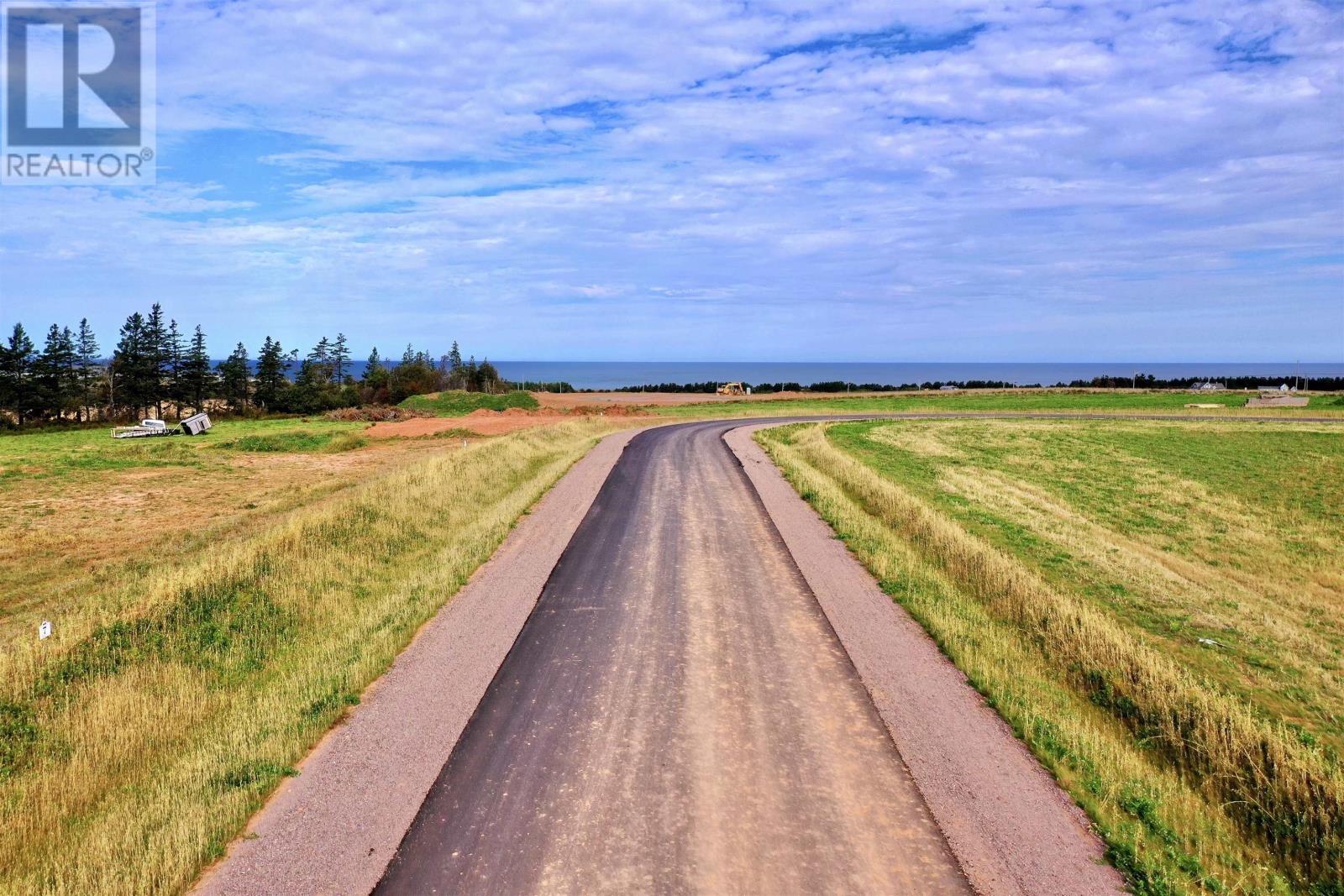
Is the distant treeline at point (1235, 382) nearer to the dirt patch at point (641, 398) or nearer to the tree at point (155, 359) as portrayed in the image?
the dirt patch at point (641, 398)

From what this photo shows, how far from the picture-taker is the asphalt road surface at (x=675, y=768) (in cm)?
585

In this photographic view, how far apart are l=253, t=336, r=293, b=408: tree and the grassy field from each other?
4512 cm

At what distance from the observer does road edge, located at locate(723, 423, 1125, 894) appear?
233 inches

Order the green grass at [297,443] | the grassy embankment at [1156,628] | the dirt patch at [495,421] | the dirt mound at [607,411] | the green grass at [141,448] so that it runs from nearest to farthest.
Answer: the grassy embankment at [1156,628] < the green grass at [141,448] < the green grass at [297,443] < the dirt patch at [495,421] < the dirt mound at [607,411]

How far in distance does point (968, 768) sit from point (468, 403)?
67001mm

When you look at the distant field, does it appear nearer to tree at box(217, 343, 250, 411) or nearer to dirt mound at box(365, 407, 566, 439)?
dirt mound at box(365, 407, 566, 439)

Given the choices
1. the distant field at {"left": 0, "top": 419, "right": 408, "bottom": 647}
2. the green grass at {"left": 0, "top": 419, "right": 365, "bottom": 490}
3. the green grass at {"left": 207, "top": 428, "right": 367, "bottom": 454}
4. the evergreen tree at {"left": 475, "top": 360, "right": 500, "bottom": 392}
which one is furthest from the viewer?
the evergreen tree at {"left": 475, "top": 360, "right": 500, "bottom": 392}

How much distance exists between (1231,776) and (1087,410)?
7124 cm

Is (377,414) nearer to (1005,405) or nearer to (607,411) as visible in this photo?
(607,411)

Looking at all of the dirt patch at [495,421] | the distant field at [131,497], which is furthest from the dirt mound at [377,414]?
the distant field at [131,497]

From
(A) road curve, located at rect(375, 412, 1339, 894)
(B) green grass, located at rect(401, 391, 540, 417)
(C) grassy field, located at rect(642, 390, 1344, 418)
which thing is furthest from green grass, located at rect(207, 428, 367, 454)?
(A) road curve, located at rect(375, 412, 1339, 894)

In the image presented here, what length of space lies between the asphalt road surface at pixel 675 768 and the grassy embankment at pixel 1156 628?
203 cm

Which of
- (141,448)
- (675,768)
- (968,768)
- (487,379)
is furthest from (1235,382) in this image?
(141,448)

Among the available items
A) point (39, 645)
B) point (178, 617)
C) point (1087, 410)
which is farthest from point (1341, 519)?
point (1087, 410)
